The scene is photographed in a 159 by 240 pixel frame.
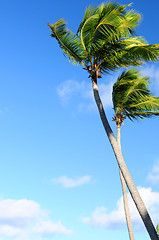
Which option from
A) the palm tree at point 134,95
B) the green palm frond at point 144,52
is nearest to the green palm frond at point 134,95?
the palm tree at point 134,95

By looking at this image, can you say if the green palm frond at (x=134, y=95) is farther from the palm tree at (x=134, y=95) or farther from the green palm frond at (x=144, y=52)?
the green palm frond at (x=144, y=52)

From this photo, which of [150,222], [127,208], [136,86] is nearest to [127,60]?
[136,86]

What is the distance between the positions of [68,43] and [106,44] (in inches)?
62.3

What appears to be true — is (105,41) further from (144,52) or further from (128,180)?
(128,180)

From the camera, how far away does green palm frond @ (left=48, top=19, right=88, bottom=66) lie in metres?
11.6

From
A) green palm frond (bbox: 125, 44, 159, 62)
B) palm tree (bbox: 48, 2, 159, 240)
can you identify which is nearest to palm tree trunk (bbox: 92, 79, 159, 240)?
palm tree (bbox: 48, 2, 159, 240)

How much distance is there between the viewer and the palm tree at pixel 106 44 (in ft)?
36.5

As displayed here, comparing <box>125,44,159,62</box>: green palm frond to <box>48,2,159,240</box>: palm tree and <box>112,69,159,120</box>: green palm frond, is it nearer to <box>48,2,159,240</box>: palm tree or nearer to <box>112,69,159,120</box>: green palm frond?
<box>48,2,159,240</box>: palm tree

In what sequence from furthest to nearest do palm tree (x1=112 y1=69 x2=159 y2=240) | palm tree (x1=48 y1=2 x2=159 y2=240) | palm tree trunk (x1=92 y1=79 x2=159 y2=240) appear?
1. palm tree (x1=112 y1=69 x2=159 y2=240)
2. palm tree (x1=48 y1=2 x2=159 y2=240)
3. palm tree trunk (x1=92 y1=79 x2=159 y2=240)

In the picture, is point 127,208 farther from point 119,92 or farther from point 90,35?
point 90,35

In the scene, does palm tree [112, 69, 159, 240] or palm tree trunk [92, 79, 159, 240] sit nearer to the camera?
Result: palm tree trunk [92, 79, 159, 240]

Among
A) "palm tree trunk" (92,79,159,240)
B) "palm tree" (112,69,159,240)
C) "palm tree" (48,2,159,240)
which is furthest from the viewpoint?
"palm tree" (112,69,159,240)

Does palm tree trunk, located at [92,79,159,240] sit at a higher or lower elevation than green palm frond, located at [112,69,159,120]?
lower

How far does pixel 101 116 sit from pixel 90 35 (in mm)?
3337
